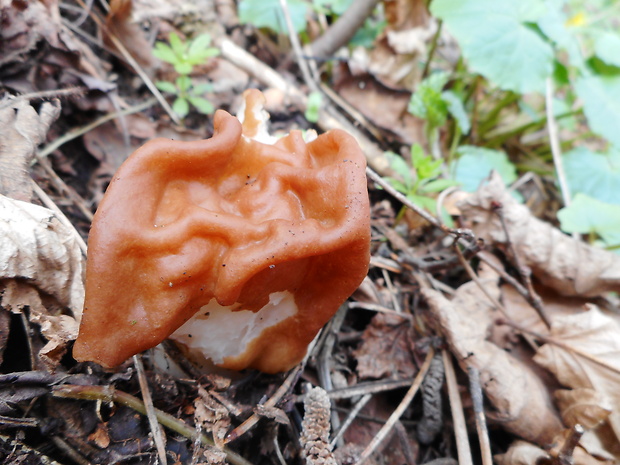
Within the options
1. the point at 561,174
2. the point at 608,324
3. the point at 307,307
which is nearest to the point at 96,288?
the point at 307,307

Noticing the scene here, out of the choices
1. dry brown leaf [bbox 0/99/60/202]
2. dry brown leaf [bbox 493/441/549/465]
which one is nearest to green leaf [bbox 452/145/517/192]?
dry brown leaf [bbox 493/441/549/465]

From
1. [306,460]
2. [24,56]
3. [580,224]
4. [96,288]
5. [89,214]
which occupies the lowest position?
[306,460]

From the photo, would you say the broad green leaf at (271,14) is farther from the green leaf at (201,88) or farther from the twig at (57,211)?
the twig at (57,211)

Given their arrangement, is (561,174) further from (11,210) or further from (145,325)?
(11,210)

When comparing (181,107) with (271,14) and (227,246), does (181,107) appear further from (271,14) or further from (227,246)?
(227,246)

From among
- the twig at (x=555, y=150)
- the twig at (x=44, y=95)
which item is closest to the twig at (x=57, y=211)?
the twig at (x=44, y=95)

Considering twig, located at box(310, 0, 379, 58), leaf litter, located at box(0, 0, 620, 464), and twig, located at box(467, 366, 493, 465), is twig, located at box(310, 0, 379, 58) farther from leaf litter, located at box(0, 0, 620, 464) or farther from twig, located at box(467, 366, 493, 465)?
twig, located at box(467, 366, 493, 465)
